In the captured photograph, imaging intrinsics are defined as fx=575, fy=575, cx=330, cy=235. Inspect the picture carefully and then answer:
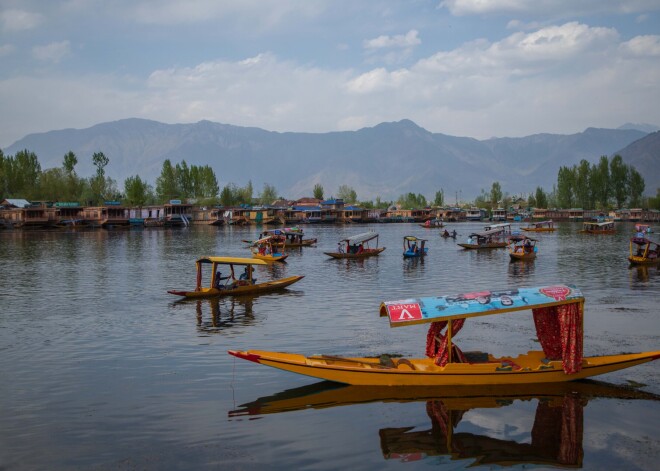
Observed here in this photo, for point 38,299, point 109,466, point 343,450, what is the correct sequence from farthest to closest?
1. point 38,299
2. point 343,450
3. point 109,466

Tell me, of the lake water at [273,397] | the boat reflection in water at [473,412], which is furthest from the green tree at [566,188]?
the boat reflection in water at [473,412]

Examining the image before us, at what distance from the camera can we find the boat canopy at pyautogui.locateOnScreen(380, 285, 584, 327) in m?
17.4

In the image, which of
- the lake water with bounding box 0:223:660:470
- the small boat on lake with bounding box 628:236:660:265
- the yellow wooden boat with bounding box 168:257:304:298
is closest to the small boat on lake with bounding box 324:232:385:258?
the yellow wooden boat with bounding box 168:257:304:298

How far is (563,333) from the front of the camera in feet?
58.0

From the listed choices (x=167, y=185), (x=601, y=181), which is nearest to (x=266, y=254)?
(x=167, y=185)

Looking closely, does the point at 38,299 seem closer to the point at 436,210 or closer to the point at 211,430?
the point at 211,430

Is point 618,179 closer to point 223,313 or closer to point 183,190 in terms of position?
point 183,190

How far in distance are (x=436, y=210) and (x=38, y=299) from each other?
171m

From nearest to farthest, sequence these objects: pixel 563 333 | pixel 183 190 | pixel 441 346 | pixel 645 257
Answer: pixel 563 333 < pixel 441 346 < pixel 645 257 < pixel 183 190

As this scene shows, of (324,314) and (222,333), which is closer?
(222,333)

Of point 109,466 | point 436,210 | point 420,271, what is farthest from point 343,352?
point 436,210

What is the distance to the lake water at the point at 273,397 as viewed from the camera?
14.4 m

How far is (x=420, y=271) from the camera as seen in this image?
50.2 m

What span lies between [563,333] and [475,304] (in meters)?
2.83
